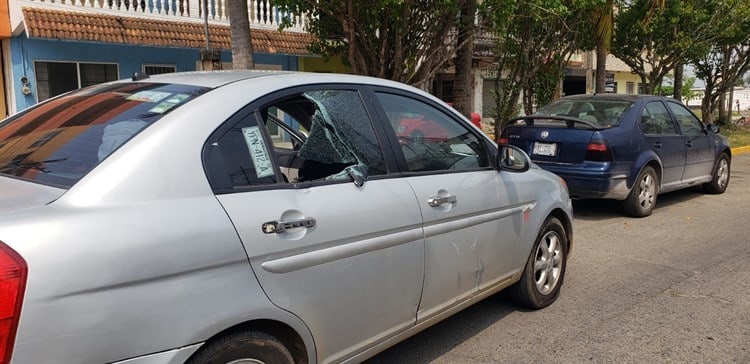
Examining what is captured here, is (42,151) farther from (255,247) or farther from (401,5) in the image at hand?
(401,5)

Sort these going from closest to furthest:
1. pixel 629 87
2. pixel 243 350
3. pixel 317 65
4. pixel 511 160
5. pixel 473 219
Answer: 1. pixel 243 350
2. pixel 473 219
3. pixel 511 160
4. pixel 317 65
5. pixel 629 87

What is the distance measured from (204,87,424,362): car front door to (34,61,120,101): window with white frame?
9667 millimetres

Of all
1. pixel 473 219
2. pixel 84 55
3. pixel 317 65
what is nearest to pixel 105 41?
pixel 84 55

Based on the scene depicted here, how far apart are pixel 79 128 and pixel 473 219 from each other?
2.07m

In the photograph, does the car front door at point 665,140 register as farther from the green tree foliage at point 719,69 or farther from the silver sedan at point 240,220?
the green tree foliage at point 719,69

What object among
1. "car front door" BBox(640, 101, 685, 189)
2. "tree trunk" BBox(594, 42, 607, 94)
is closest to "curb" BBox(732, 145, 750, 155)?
"tree trunk" BBox(594, 42, 607, 94)

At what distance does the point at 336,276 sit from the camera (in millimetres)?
2621

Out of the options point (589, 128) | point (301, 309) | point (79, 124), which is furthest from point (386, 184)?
point (589, 128)

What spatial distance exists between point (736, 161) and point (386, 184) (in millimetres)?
13925

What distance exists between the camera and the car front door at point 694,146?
836 cm

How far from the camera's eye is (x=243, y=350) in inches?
88.9

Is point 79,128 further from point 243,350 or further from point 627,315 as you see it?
point 627,315

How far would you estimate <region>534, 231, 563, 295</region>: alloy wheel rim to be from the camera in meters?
4.34

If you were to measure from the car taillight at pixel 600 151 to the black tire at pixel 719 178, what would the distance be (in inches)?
123
